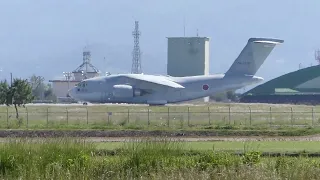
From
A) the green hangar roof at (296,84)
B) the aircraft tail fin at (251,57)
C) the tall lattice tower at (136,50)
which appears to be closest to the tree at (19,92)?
the aircraft tail fin at (251,57)

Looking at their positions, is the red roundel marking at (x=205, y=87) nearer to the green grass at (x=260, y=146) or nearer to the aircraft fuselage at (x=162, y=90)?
the aircraft fuselage at (x=162, y=90)

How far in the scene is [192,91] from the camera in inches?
3654

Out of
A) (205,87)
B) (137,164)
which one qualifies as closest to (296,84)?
(205,87)

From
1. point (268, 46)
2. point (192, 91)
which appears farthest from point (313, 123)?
point (268, 46)

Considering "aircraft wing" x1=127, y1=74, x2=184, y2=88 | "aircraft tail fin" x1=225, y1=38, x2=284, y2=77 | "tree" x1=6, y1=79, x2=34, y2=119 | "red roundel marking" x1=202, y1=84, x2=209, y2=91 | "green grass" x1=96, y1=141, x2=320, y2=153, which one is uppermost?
"aircraft tail fin" x1=225, y1=38, x2=284, y2=77

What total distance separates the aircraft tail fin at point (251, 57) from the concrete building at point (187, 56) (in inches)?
1343

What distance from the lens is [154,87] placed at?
302ft

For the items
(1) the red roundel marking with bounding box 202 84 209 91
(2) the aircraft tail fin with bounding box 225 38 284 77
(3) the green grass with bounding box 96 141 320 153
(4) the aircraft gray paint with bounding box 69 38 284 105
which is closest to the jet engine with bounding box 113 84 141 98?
(4) the aircraft gray paint with bounding box 69 38 284 105

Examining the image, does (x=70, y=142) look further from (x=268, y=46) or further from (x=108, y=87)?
(x=268, y=46)

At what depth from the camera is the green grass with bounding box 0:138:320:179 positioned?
1947 cm

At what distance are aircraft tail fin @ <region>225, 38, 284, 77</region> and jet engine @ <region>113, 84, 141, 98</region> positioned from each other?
1185 cm

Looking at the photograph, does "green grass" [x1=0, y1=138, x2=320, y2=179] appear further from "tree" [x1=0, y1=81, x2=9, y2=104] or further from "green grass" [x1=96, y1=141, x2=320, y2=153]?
"tree" [x1=0, y1=81, x2=9, y2=104]

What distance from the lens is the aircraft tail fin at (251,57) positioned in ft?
314

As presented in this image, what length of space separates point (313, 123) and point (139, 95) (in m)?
43.9
